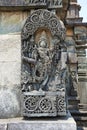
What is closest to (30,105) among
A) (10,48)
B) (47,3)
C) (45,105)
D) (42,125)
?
(45,105)

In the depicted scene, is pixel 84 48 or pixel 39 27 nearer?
pixel 39 27

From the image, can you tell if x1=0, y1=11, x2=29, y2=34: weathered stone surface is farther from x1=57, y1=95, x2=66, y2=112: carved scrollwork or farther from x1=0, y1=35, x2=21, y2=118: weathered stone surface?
x1=57, y1=95, x2=66, y2=112: carved scrollwork

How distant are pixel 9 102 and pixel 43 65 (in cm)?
75

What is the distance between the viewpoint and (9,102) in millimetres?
4082

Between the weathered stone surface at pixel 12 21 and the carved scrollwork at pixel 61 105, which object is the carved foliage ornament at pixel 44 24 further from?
the carved scrollwork at pixel 61 105

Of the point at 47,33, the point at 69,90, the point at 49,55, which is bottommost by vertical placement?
the point at 69,90

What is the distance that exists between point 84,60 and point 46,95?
22.6ft

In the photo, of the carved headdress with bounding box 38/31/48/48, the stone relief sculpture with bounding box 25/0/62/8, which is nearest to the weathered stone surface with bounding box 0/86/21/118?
the carved headdress with bounding box 38/31/48/48

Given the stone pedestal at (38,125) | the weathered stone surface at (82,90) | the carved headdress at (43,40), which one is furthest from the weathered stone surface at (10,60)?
the weathered stone surface at (82,90)

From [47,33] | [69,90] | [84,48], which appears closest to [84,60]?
[84,48]

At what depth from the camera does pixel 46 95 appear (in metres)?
3.90

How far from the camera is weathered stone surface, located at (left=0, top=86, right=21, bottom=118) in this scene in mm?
4066

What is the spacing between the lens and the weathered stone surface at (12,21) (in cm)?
424

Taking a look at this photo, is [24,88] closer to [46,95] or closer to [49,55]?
[46,95]
